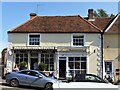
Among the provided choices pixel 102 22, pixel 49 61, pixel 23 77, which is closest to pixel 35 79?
pixel 23 77

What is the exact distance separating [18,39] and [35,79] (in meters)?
9.48

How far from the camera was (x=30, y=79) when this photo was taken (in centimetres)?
2253

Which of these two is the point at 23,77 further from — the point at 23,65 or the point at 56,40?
the point at 56,40

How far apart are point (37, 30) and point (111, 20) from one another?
9.40 m

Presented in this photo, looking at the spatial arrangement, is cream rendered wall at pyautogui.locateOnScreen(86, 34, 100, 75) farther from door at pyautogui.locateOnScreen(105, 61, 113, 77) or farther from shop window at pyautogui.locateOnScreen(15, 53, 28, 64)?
shop window at pyautogui.locateOnScreen(15, 53, 28, 64)

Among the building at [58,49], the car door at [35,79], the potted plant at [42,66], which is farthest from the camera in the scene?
the building at [58,49]

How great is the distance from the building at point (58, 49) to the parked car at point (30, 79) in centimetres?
746

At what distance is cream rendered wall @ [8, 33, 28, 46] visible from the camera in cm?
3086

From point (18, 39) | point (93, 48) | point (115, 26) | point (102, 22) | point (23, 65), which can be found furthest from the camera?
point (102, 22)

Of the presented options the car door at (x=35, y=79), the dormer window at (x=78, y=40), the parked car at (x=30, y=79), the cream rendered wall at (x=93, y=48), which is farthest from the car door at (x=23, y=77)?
the cream rendered wall at (x=93, y=48)

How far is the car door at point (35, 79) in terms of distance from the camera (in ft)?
72.6

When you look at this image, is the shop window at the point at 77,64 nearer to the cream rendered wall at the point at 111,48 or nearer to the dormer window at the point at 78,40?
the dormer window at the point at 78,40

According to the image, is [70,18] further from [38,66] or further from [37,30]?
[38,66]

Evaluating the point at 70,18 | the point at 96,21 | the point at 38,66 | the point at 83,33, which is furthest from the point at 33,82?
the point at 96,21
